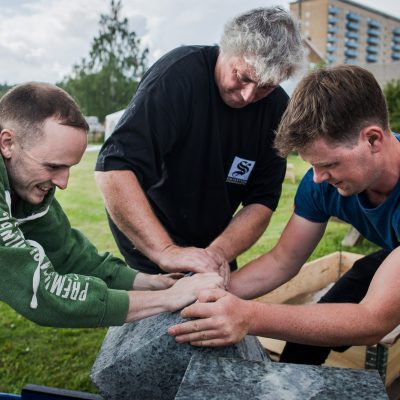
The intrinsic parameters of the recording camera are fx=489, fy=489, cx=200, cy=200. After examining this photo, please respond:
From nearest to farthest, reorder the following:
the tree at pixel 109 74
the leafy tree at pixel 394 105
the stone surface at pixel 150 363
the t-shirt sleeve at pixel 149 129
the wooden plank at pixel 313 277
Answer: the stone surface at pixel 150 363, the t-shirt sleeve at pixel 149 129, the wooden plank at pixel 313 277, the leafy tree at pixel 394 105, the tree at pixel 109 74

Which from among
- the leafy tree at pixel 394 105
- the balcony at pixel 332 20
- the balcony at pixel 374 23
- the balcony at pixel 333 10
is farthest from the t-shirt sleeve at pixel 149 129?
the balcony at pixel 374 23

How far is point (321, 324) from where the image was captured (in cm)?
174

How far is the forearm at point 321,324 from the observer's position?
1716mm

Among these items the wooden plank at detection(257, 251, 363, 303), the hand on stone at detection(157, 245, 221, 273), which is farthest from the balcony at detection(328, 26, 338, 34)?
the hand on stone at detection(157, 245, 221, 273)

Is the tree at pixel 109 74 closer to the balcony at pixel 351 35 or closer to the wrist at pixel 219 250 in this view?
the wrist at pixel 219 250

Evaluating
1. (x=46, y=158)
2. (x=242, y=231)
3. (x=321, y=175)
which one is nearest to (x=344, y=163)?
(x=321, y=175)

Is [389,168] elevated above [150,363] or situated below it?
above

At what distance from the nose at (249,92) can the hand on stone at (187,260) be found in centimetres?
72

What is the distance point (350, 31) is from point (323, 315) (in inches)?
3824

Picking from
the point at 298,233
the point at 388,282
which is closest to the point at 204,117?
the point at 298,233

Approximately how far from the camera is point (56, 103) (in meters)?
1.68

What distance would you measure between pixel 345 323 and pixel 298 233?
2.59ft

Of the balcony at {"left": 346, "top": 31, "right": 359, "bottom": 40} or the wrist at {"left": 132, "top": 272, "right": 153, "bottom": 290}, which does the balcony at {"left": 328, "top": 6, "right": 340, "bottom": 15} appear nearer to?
the balcony at {"left": 346, "top": 31, "right": 359, "bottom": 40}

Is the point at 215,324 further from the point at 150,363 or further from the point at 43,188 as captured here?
the point at 43,188
